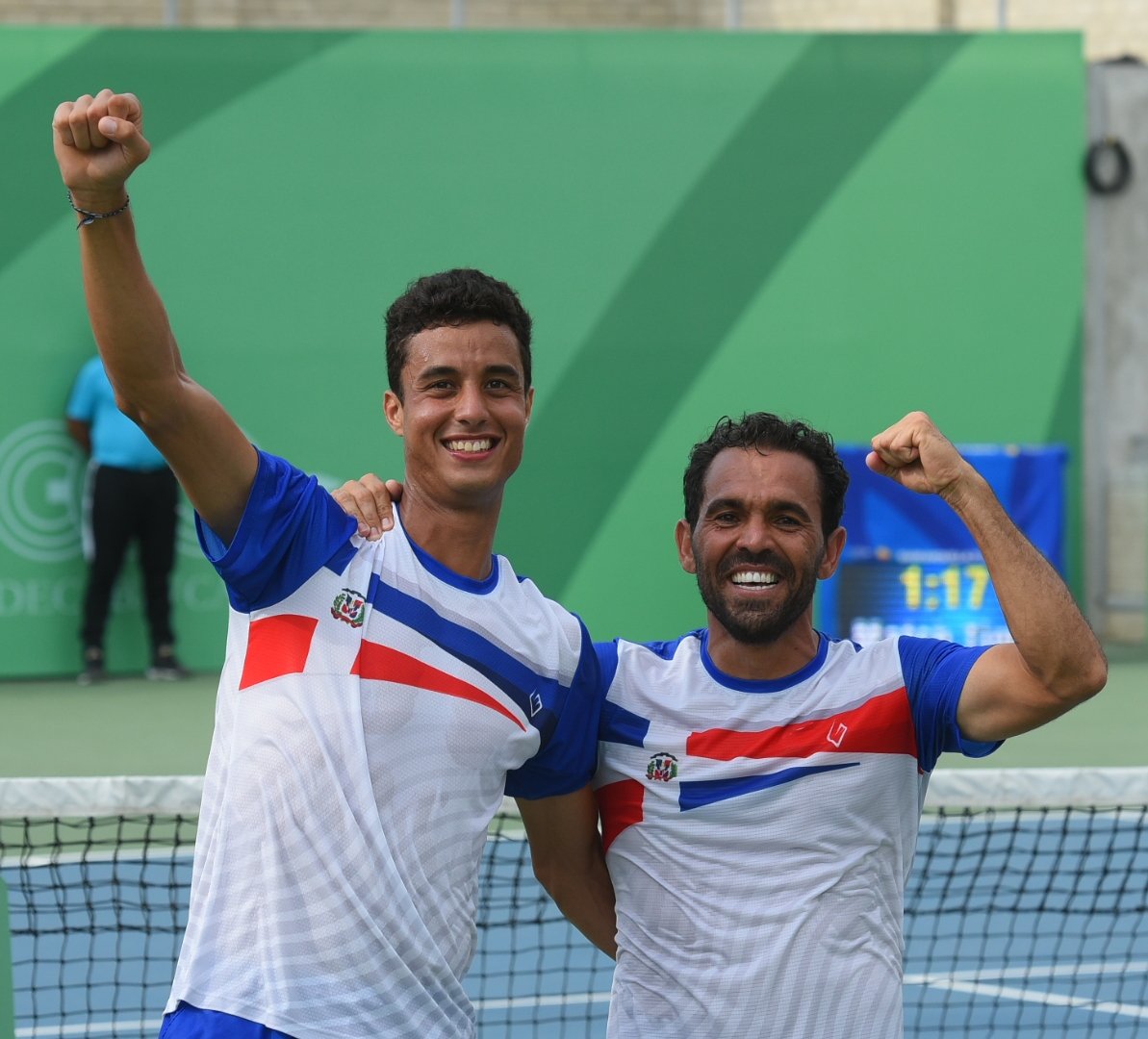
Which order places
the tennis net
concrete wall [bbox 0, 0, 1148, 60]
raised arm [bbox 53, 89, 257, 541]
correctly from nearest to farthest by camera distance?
1. raised arm [bbox 53, 89, 257, 541]
2. the tennis net
3. concrete wall [bbox 0, 0, 1148, 60]

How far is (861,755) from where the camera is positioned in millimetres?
3066

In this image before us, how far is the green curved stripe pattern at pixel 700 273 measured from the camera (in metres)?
12.4

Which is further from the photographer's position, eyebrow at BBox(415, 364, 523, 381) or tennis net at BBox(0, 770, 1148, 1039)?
tennis net at BBox(0, 770, 1148, 1039)

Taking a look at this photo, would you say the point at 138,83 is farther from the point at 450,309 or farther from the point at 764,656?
the point at 764,656

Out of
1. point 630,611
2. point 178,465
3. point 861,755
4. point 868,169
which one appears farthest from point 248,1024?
point 868,169

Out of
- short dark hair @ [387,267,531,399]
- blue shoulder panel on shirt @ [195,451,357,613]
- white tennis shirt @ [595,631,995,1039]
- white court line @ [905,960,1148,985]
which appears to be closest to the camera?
blue shoulder panel on shirt @ [195,451,357,613]

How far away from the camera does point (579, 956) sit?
21.2 ft

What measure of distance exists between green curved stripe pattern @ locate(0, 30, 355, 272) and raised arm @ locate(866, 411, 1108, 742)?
9452mm

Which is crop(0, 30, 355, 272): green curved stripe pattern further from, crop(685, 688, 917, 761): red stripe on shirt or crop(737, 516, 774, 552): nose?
crop(685, 688, 917, 761): red stripe on shirt

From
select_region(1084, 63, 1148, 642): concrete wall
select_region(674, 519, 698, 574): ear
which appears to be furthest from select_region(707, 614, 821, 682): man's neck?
select_region(1084, 63, 1148, 642): concrete wall

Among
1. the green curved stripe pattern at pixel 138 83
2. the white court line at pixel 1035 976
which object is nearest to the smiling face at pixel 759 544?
the white court line at pixel 1035 976

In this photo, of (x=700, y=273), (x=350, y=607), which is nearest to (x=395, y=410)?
(x=350, y=607)

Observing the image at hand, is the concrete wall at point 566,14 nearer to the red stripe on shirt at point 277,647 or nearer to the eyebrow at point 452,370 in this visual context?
the eyebrow at point 452,370

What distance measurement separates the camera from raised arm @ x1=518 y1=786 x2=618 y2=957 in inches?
127
